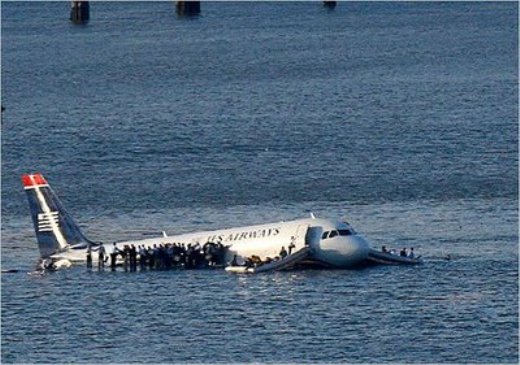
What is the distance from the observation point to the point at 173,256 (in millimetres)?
99000

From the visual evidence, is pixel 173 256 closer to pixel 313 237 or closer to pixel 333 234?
pixel 313 237

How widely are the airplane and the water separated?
3.94ft

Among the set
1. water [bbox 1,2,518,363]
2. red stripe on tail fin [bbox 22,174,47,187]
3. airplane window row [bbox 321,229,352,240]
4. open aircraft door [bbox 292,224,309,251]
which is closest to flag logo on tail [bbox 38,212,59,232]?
water [bbox 1,2,518,363]

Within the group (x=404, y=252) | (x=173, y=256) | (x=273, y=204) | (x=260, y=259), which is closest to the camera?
(x=404, y=252)

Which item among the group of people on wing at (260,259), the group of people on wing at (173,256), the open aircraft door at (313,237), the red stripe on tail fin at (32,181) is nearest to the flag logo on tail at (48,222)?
the red stripe on tail fin at (32,181)

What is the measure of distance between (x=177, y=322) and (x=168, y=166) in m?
51.1

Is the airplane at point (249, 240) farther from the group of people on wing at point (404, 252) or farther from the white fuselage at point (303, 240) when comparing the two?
the group of people on wing at point (404, 252)

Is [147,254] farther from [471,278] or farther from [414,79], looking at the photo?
[414,79]

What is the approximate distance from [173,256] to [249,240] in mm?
3974

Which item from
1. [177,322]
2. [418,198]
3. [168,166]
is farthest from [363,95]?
[177,322]

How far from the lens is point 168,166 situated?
447 feet

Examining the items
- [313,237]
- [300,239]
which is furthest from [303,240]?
[313,237]

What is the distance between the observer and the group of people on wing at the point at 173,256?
3895 inches

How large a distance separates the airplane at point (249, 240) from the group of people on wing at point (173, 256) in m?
0.44
